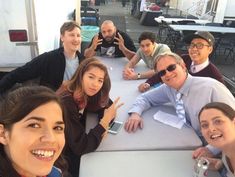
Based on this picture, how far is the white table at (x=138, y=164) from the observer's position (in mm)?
1615

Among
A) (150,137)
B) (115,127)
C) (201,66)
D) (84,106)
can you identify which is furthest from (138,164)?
(201,66)

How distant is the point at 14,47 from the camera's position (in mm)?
2570

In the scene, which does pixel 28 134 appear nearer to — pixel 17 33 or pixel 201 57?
pixel 17 33

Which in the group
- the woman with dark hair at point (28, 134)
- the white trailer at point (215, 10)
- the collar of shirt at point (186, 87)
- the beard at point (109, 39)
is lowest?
the white trailer at point (215, 10)

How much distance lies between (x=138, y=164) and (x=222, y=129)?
56 centimetres

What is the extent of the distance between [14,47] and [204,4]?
436 inches

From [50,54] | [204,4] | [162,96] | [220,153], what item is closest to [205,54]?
[162,96]

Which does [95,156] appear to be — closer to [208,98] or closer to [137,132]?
[137,132]

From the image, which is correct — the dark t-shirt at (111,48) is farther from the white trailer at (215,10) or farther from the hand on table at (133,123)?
the white trailer at (215,10)

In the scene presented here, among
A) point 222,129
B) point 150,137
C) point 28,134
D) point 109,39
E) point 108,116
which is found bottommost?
point 150,137

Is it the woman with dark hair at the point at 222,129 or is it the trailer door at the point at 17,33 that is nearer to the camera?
the woman with dark hair at the point at 222,129

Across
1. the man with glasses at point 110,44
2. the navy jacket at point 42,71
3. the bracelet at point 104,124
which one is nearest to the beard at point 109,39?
the man with glasses at point 110,44

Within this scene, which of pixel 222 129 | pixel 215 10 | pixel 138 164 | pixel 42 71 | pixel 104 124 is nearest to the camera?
pixel 222 129

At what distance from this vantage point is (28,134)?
3.56 ft
